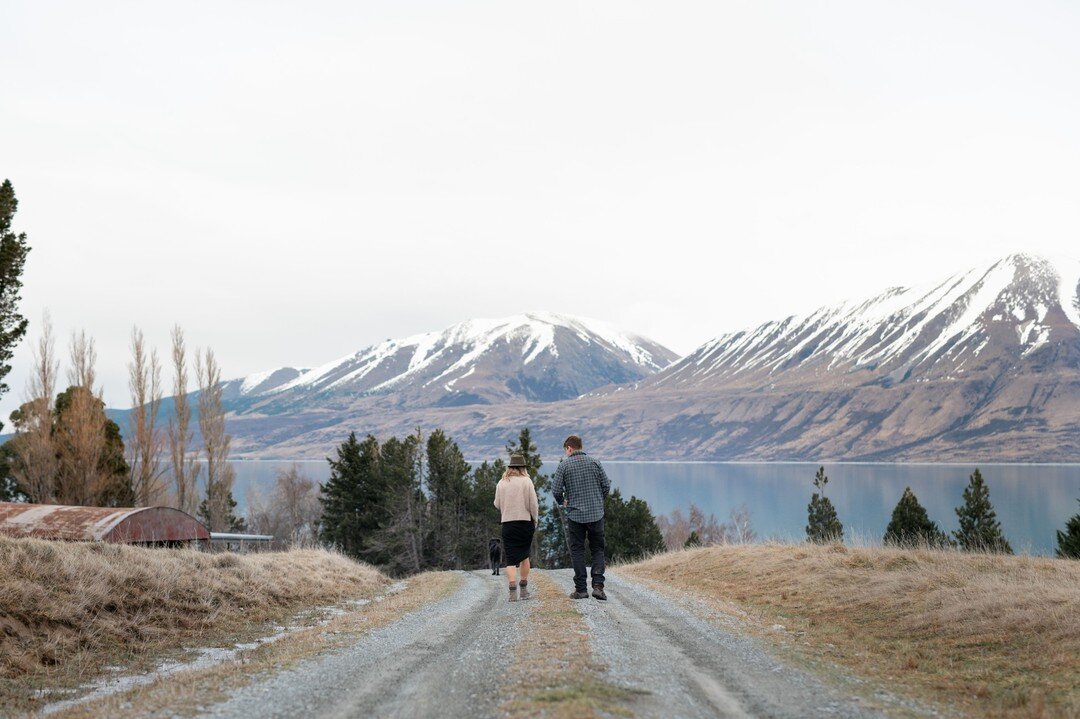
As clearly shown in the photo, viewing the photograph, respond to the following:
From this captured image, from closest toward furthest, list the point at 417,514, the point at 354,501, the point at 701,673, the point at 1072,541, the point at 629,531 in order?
1. the point at 701,673
2. the point at 1072,541
3. the point at 417,514
4. the point at 354,501
5. the point at 629,531

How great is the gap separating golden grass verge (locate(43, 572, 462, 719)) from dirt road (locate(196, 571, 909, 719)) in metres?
0.27

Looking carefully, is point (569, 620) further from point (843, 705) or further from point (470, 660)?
point (843, 705)

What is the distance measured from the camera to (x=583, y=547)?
14633 millimetres

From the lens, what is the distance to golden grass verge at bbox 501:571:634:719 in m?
6.62

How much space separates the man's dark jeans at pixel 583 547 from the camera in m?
14.5

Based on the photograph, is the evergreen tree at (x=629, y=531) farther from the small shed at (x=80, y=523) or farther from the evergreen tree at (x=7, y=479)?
the small shed at (x=80, y=523)

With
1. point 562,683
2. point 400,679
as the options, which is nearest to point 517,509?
point 400,679

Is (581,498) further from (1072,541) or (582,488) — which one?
(1072,541)

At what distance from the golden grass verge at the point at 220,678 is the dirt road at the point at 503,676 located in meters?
0.27

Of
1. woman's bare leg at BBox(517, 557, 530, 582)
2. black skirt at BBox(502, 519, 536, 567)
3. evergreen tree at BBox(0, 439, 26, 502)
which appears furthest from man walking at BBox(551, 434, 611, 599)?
evergreen tree at BBox(0, 439, 26, 502)

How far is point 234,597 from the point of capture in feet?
51.2

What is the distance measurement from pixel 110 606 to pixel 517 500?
6874 millimetres

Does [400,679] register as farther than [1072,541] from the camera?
No

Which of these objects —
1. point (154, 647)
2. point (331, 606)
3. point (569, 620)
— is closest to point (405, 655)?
point (569, 620)
